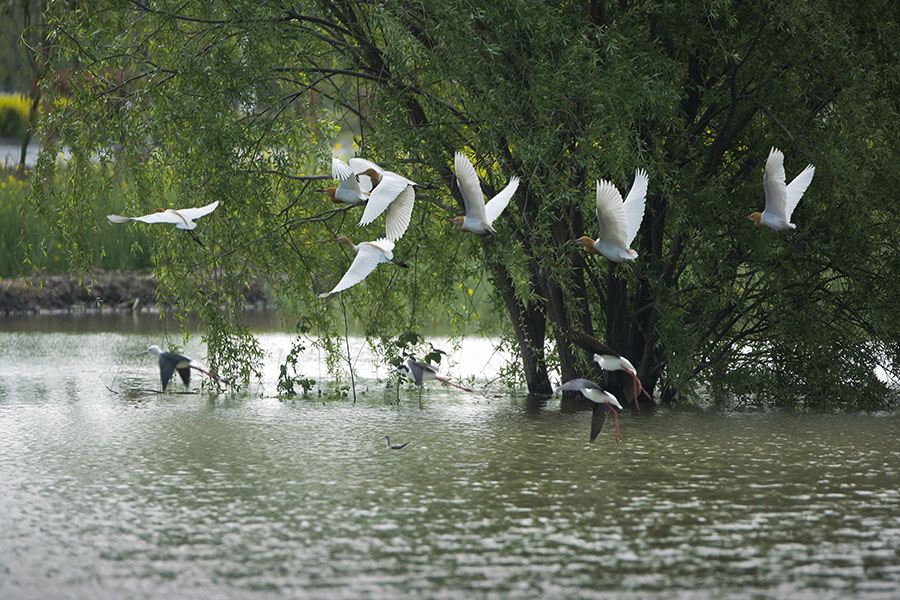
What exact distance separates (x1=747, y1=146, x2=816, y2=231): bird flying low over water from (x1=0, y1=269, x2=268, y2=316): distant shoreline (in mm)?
11597

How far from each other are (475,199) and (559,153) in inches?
39.2

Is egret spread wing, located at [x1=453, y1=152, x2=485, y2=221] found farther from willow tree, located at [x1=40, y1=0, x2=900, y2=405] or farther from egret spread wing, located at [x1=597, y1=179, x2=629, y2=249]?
egret spread wing, located at [x1=597, y1=179, x2=629, y2=249]

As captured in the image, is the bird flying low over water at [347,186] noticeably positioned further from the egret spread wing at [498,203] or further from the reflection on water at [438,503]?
the reflection on water at [438,503]

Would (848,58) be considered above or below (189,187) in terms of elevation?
above

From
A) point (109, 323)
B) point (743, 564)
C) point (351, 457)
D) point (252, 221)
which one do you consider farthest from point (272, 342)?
point (743, 564)

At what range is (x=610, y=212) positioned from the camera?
23.0ft

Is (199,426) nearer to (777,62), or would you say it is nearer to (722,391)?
(722,391)

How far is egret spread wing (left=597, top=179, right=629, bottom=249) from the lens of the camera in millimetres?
6965

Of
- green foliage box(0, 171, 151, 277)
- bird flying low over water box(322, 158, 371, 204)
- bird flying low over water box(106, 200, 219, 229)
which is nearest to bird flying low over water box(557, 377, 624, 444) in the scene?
bird flying low over water box(322, 158, 371, 204)

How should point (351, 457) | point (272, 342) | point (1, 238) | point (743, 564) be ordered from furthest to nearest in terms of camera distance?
point (1, 238)
point (272, 342)
point (351, 457)
point (743, 564)

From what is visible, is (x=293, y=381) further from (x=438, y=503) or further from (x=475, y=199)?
(x=438, y=503)

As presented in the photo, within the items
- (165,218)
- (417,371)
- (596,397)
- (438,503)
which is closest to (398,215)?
(417,371)

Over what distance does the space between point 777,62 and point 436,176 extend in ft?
8.60

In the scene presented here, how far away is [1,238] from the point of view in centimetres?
1784
